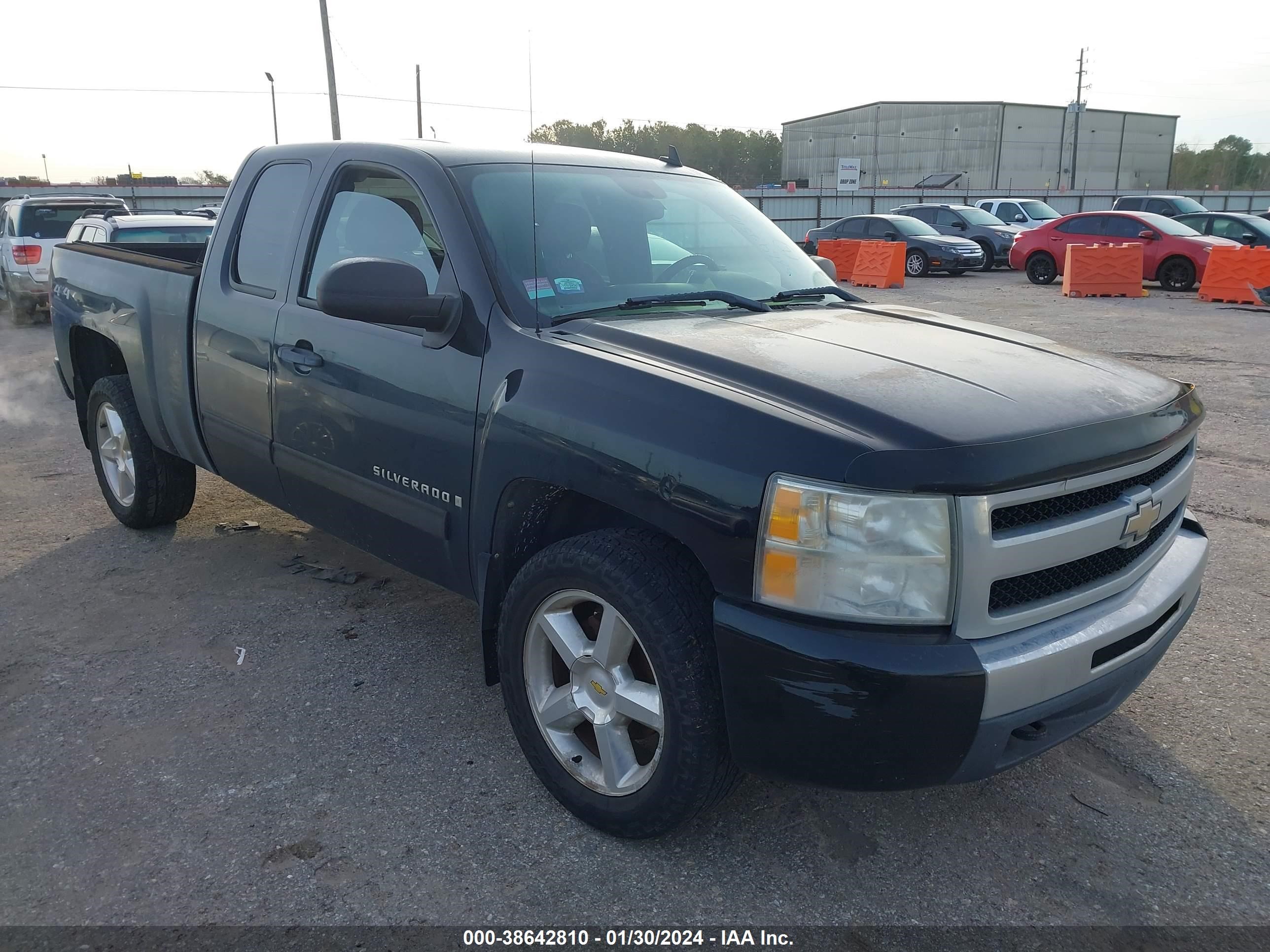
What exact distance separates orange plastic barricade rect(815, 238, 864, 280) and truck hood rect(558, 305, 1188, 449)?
63.3 feet

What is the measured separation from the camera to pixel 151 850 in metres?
2.65

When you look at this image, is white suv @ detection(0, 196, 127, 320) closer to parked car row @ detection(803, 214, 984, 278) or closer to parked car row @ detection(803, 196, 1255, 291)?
parked car row @ detection(803, 214, 984, 278)

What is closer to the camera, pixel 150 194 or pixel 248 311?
pixel 248 311

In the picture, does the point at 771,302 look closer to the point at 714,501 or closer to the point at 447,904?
the point at 714,501

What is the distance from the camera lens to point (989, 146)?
7338 centimetres

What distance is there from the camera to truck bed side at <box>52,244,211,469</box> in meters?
4.38

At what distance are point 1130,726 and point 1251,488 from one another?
11.1ft

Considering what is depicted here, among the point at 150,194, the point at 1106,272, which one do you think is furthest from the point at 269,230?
the point at 150,194

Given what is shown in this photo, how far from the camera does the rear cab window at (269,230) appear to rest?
385 cm

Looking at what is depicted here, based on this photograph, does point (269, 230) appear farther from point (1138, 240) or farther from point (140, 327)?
point (1138, 240)

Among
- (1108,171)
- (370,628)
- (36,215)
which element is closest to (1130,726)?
(370,628)

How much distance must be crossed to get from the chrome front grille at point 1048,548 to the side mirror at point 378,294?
1639 millimetres

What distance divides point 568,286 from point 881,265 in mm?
18319

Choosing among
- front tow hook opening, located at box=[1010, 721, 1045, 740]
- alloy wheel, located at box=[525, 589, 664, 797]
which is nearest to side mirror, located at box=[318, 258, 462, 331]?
alloy wheel, located at box=[525, 589, 664, 797]
